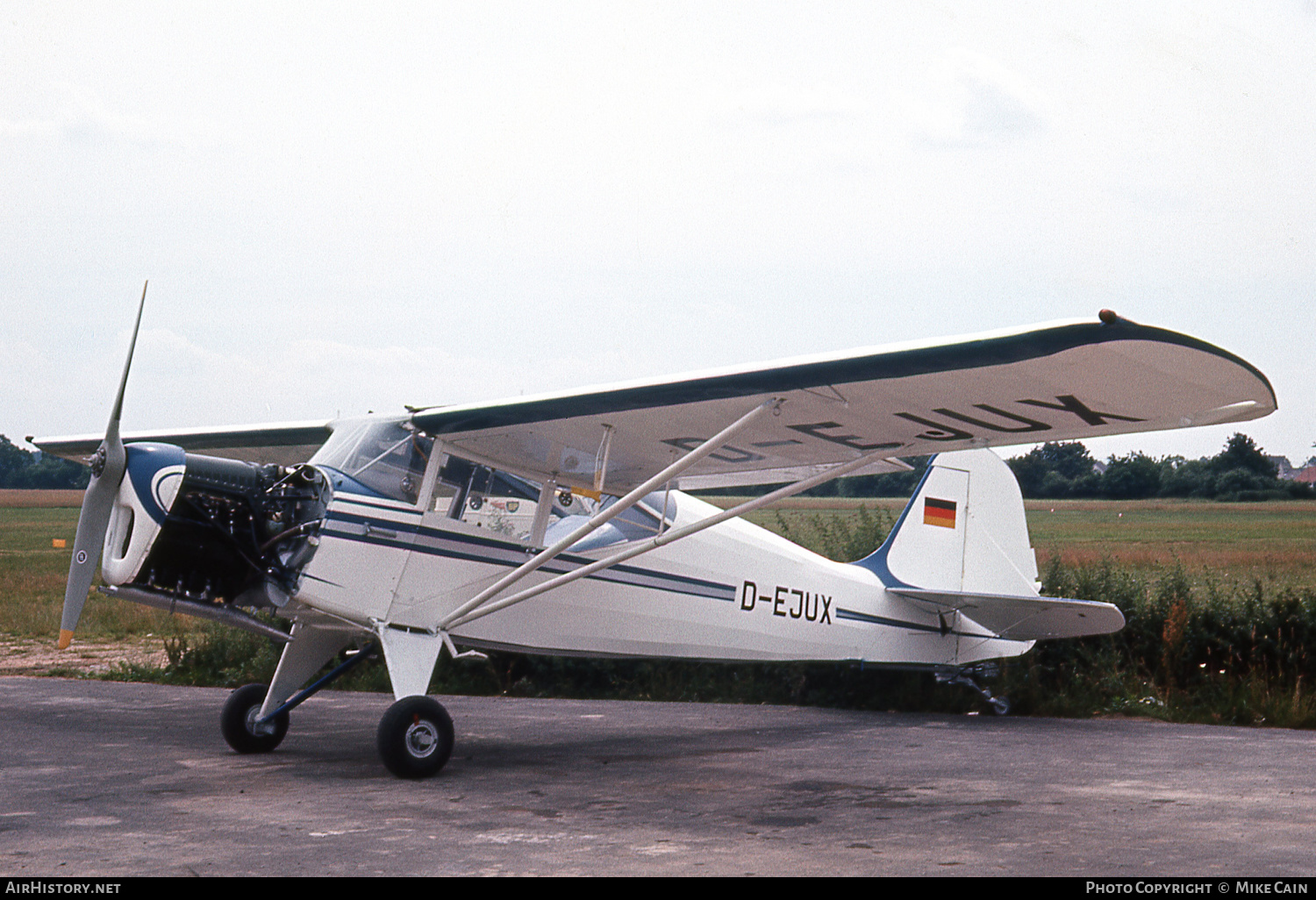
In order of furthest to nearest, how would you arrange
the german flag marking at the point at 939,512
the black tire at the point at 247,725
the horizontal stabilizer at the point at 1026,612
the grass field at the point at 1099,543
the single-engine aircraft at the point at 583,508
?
1. the grass field at the point at 1099,543
2. the german flag marking at the point at 939,512
3. the horizontal stabilizer at the point at 1026,612
4. the black tire at the point at 247,725
5. the single-engine aircraft at the point at 583,508

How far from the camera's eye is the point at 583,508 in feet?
Result: 27.2

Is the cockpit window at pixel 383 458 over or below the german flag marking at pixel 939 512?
below

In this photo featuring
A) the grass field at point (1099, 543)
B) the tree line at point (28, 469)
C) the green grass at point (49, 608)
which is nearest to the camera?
the grass field at point (1099, 543)

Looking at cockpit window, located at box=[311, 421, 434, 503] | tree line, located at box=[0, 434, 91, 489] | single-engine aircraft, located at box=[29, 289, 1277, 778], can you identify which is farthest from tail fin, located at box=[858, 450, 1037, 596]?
tree line, located at box=[0, 434, 91, 489]

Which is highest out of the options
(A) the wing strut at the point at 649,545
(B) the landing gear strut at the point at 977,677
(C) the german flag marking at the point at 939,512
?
(C) the german flag marking at the point at 939,512

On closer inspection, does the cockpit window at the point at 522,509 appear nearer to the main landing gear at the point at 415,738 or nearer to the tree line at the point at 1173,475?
the main landing gear at the point at 415,738

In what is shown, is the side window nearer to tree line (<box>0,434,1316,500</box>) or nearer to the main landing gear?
the main landing gear

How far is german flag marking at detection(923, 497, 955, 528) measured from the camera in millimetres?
10359

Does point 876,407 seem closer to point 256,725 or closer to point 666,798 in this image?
point 666,798

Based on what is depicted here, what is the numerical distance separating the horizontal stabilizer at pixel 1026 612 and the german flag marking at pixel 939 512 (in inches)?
27.6

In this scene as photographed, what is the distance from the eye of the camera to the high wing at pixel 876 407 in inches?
203

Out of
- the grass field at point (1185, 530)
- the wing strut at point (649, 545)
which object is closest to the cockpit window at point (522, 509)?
the wing strut at point (649, 545)

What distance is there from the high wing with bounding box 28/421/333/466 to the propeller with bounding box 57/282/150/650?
2572mm

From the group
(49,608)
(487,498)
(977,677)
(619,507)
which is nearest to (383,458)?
(487,498)
